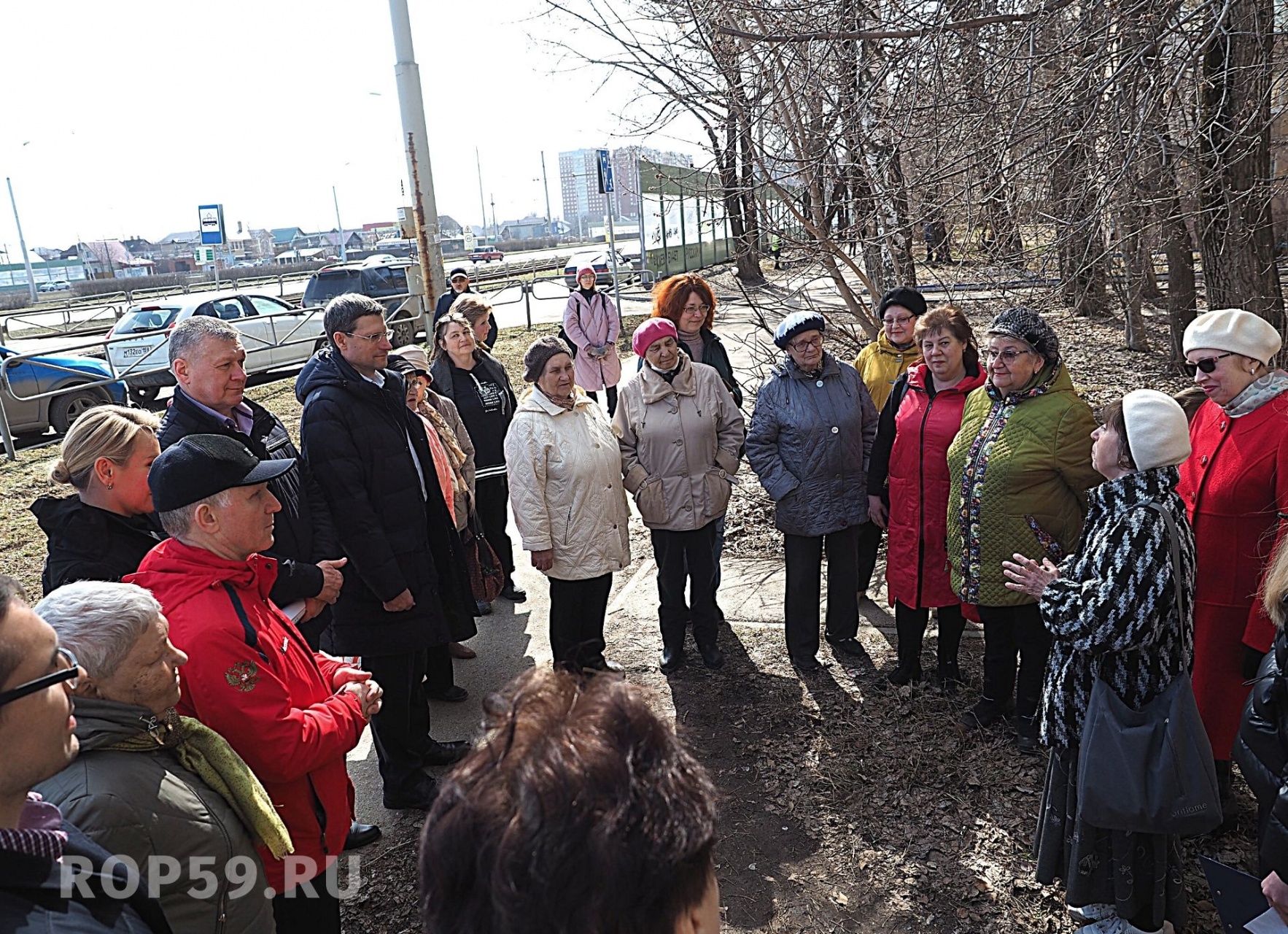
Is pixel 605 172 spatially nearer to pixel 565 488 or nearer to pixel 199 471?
pixel 565 488

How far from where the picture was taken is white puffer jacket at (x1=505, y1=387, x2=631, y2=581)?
4.22 meters

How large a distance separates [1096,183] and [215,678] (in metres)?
4.36

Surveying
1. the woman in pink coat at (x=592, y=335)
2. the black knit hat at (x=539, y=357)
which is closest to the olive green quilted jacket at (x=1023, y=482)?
the black knit hat at (x=539, y=357)

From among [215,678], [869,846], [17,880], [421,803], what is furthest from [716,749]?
[17,880]

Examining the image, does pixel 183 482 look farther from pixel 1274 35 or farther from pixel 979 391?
pixel 1274 35

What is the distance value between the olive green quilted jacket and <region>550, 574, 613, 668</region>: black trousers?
5.47 feet

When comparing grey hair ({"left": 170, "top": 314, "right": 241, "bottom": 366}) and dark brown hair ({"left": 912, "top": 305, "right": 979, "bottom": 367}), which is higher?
grey hair ({"left": 170, "top": 314, "right": 241, "bottom": 366})

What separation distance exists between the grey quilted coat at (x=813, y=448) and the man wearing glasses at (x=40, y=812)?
337 cm

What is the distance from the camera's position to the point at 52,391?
10688 millimetres

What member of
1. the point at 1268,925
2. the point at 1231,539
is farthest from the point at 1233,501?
the point at 1268,925

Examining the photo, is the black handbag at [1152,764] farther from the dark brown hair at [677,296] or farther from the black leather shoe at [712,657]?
the dark brown hair at [677,296]

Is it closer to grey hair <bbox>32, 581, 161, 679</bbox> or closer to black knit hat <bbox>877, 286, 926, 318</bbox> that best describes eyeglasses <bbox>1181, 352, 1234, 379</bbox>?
black knit hat <bbox>877, 286, 926, 318</bbox>

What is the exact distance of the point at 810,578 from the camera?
4.67 meters

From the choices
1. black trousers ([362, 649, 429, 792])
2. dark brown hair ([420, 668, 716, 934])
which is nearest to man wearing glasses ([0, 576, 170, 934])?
dark brown hair ([420, 668, 716, 934])
